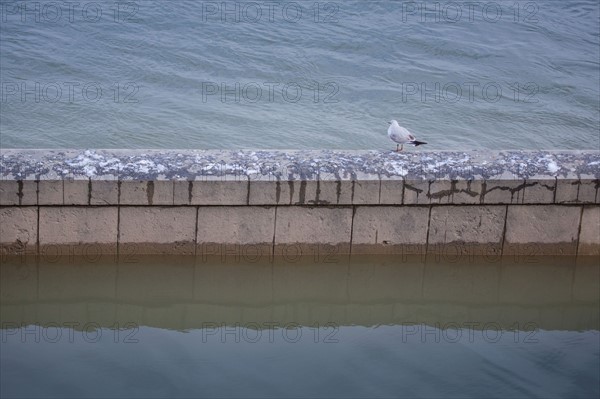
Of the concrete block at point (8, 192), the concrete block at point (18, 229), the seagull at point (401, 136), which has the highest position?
the seagull at point (401, 136)

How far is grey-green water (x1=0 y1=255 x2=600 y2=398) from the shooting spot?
496cm

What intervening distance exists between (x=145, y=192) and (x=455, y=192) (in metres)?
2.28

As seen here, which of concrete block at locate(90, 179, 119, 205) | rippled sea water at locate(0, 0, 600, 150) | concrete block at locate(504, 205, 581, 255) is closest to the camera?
concrete block at locate(90, 179, 119, 205)

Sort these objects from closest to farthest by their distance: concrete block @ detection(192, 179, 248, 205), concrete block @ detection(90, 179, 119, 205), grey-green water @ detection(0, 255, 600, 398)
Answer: grey-green water @ detection(0, 255, 600, 398) → concrete block @ detection(90, 179, 119, 205) → concrete block @ detection(192, 179, 248, 205)

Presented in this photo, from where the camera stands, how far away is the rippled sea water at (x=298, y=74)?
38.5 ft

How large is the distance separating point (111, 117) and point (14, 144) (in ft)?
5.49

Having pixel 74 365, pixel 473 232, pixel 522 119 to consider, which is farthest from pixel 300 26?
pixel 74 365

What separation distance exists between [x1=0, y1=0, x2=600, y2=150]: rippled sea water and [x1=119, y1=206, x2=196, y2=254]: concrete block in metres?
5.00

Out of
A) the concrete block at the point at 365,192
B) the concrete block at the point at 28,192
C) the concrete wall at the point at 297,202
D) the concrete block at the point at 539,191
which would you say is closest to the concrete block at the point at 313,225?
the concrete wall at the point at 297,202

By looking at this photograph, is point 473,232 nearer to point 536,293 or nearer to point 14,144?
point 536,293

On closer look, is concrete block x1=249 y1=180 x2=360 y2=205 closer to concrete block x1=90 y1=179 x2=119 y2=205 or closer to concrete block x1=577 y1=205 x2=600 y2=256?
concrete block x1=90 y1=179 x2=119 y2=205

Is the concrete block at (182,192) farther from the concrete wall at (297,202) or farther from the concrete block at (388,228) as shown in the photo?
the concrete block at (388,228)

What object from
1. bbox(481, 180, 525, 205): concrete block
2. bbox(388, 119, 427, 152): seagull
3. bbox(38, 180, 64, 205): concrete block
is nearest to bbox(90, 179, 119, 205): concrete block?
bbox(38, 180, 64, 205): concrete block

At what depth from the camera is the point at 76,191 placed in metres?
5.88
